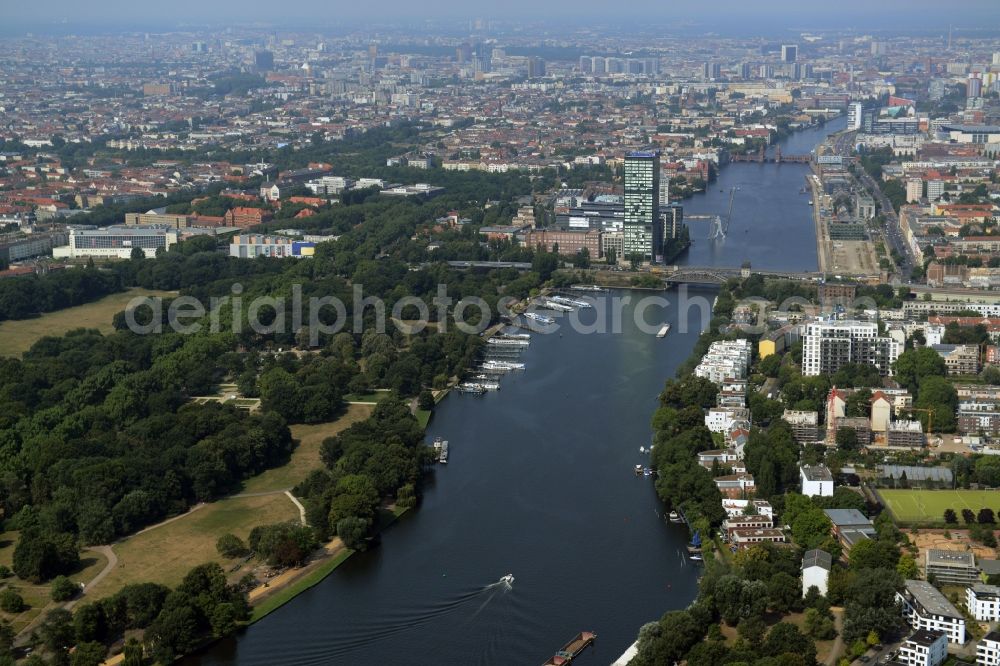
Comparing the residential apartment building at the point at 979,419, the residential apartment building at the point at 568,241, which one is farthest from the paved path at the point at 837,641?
the residential apartment building at the point at 568,241

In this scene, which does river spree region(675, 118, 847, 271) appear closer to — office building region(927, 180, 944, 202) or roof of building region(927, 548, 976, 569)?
office building region(927, 180, 944, 202)

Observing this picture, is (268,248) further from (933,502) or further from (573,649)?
(573,649)

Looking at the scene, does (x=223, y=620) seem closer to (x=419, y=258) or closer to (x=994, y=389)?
(x=994, y=389)

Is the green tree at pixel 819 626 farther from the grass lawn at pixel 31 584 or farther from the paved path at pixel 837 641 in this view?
the grass lawn at pixel 31 584

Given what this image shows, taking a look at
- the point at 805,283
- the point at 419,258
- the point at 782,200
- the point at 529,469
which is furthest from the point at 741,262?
the point at 529,469

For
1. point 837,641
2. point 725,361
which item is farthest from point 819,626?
point 725,361

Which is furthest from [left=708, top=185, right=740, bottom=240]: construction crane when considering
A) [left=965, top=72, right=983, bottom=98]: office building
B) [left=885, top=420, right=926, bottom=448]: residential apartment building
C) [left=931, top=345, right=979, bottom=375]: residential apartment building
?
[left=965, top=72, right=983, bottom=98]: office building
